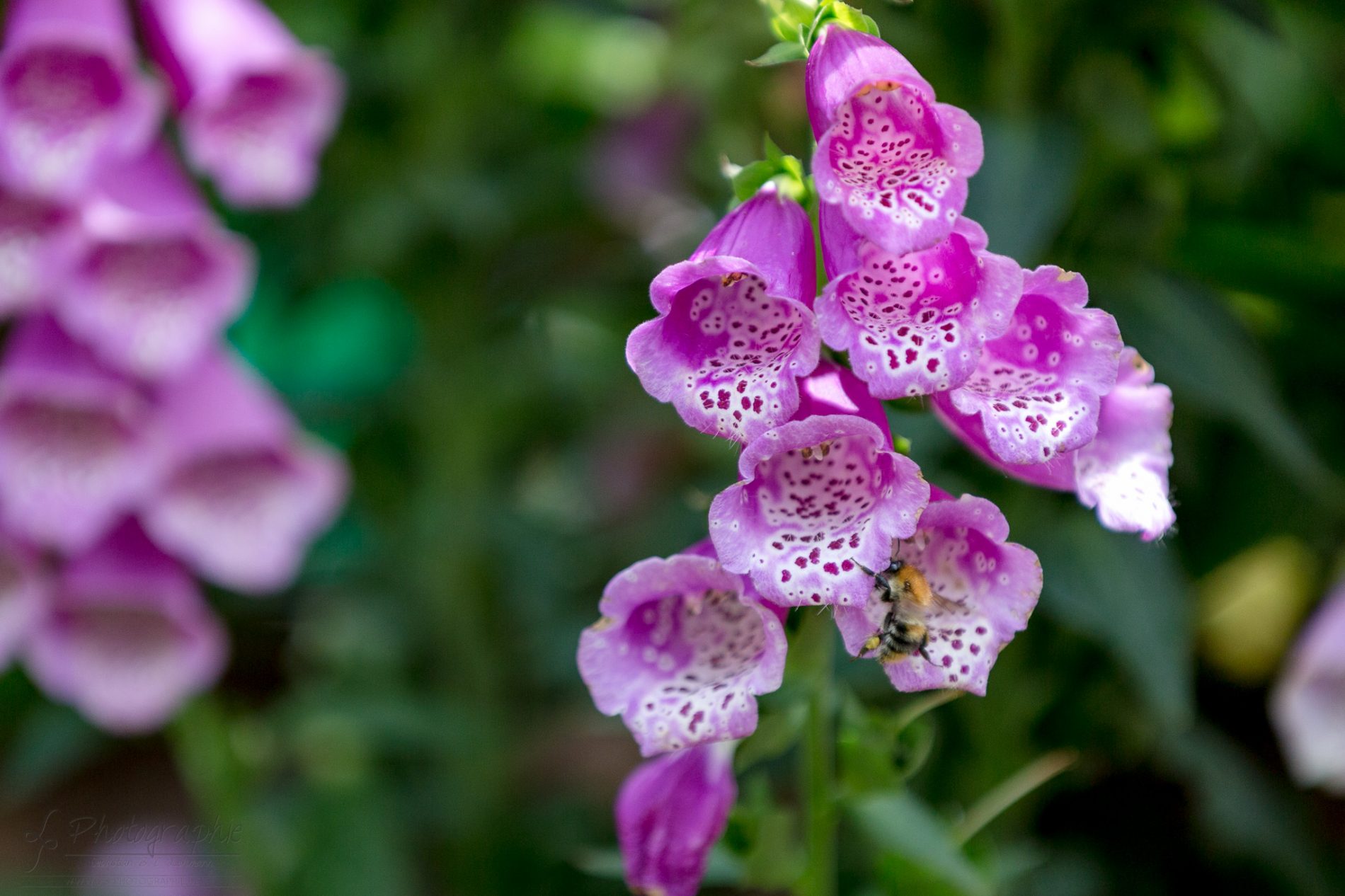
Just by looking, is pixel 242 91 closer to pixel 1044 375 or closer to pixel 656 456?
pixel 1044 375

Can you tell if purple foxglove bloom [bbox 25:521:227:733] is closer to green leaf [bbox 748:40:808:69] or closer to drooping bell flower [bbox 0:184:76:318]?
drooping bell flower [bbox 0:184:76:318]

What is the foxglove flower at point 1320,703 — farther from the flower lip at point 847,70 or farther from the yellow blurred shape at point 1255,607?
the flower lip at point 847,70

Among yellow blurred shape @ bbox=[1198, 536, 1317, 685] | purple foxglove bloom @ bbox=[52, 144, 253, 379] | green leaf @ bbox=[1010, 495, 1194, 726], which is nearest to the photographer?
green leaf @ bbox=[1010, 495, 1194, 726]

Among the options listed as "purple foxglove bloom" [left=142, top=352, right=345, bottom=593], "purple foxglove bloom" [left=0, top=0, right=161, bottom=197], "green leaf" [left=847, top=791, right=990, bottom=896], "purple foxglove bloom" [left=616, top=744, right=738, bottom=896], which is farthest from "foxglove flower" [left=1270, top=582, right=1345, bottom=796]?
"purple foxglove bloom" [left=0, top=0, right=161, bottom=197]

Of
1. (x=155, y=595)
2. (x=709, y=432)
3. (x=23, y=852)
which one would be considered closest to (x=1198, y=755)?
(x=709, y=432)

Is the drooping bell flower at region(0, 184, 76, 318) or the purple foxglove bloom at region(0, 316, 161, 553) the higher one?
the drooping bell flower at region(0, 184, 76, 318)

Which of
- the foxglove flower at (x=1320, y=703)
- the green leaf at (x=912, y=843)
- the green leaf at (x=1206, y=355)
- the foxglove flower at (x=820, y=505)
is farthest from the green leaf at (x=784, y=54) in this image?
the foxglove flower at (x=1320, y=703)
